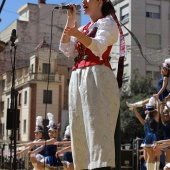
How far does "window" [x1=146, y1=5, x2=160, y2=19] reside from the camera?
1548 inches

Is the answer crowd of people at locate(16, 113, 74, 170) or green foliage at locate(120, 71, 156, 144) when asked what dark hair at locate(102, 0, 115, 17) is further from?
green foliage at locate(120, 71, 156, 144)

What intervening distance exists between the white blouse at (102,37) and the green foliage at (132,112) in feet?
89.4

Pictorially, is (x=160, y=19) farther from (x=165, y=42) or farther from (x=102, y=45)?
(x=102, y=45)

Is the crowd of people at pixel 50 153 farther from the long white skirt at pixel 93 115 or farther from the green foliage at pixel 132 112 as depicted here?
the green foliage at pixel 132 112

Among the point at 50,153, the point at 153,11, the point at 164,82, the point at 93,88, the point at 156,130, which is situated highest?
the point at 153,11

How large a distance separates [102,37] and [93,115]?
25.0 inches

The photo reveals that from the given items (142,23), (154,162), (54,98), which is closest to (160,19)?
(142,23)

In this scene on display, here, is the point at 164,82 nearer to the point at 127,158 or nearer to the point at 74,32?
the point at 127,158

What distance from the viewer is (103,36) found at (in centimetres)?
420

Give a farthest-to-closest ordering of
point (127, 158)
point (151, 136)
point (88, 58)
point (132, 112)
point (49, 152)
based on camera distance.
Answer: point (132, 112) → point (127, 158) → point (49, 152) → point (151, 136) → point (88, 58)

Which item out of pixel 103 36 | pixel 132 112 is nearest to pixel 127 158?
pixel 103 36

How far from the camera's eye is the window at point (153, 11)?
3931 centimetres

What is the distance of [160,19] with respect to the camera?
3972 centimetres

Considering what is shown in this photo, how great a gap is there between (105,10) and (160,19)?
3591cm
